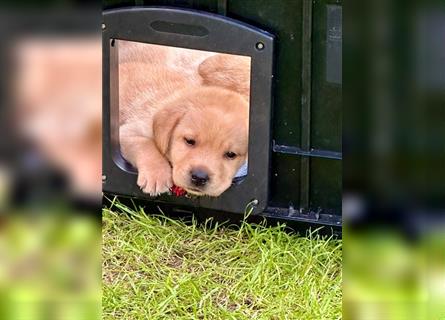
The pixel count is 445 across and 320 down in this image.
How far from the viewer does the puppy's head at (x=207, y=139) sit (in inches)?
90.0

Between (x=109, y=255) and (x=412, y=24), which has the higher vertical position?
(x=412, y=24)

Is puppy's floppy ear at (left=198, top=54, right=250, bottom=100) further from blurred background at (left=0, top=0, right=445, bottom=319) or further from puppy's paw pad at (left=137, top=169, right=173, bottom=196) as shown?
blurred background at (left=0, top=0, right=445, bottom=319)

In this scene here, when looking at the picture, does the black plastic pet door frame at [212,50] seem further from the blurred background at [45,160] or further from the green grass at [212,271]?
the blurred background at [45,160]

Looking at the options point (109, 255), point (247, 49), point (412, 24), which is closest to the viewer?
point (412, 24)

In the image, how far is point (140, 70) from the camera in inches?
94.2

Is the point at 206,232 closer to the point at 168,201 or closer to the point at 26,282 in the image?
the point at 168,201

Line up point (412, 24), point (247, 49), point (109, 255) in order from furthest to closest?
point (109, 255) < point (247, 49) < point (412, 24)

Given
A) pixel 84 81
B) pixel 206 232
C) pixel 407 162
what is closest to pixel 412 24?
pixel 407 162

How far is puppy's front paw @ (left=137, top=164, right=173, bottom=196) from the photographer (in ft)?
7.80

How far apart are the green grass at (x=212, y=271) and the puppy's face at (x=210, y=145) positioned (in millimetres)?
180

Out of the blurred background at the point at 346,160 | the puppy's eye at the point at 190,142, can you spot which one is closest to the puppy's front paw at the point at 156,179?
the puppy's eye at the point at 190,142

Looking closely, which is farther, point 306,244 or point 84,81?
point 306,244

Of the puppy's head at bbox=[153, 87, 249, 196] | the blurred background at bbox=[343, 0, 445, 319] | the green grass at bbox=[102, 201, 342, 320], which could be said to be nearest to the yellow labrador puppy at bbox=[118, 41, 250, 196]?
the puppy's head at bbox=[153, 87, 249, 196]

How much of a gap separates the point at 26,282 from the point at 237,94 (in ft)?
5.84
